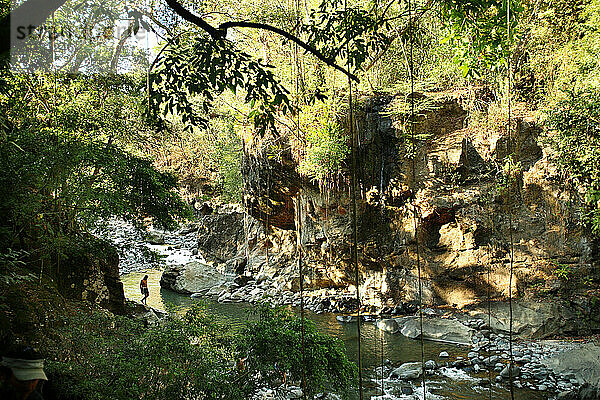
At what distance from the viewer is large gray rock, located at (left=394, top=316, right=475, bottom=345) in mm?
6062

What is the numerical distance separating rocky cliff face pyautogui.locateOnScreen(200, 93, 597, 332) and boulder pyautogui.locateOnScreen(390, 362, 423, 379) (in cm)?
214

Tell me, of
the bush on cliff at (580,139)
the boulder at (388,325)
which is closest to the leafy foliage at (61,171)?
the boulder at (388,325)

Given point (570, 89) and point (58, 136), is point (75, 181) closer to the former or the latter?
point (58, 136)

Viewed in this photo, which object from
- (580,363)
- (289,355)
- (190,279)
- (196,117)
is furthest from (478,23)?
(190,279)

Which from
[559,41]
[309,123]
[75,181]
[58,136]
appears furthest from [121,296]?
[559,41]

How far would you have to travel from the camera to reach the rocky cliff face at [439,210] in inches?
260

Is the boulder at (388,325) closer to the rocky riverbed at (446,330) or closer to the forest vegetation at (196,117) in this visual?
the rocky riverbed at (446,330)

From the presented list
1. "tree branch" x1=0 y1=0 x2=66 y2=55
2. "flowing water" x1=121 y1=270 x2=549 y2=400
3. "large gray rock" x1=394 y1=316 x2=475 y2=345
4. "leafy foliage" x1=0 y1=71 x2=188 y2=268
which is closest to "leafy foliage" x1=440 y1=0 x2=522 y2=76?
"tree branch" x1=0 y1=0 x2=66 y2=55

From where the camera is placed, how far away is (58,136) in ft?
13.2

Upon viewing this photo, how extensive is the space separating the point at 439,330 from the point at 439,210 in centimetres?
225

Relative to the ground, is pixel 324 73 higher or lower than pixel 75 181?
higher

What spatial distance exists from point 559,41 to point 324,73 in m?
4.22

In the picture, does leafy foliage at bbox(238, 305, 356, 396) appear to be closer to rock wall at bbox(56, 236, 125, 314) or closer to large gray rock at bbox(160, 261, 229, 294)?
rock wall at bbox(56, 236, 125, 314)

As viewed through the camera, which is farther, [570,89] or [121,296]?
[121,296]
